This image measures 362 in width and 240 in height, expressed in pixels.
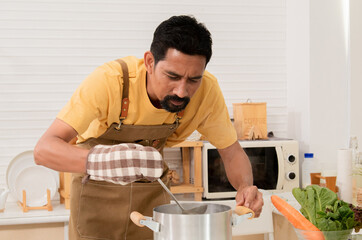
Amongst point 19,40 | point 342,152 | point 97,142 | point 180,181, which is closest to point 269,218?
point 342,152

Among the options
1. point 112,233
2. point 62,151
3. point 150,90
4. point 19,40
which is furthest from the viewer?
point 19,40

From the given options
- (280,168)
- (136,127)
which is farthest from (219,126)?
(280,168)

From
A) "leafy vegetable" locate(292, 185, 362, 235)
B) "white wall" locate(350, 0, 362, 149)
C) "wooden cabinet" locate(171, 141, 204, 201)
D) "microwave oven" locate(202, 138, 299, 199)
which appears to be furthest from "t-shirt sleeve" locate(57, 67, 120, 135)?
"white wall" locate(350, 0, 362, 149)

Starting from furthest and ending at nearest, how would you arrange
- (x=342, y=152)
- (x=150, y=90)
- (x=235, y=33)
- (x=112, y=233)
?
Result: (x=235, y=33), (x=342, y=152), (x=112, y=233), (x=150, y=90)

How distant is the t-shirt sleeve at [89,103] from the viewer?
1.45 m

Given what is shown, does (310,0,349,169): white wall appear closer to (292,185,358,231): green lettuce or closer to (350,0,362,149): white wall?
(350,0,362,149): white wall

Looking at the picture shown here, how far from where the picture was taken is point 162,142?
1.84 meters

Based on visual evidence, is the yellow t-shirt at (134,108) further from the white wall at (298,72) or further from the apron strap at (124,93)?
the white wall at (298,72)

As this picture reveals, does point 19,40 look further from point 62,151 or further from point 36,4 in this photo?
point 62,151

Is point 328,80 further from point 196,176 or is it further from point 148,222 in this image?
point 148,222

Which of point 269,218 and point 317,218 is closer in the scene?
point 317,218

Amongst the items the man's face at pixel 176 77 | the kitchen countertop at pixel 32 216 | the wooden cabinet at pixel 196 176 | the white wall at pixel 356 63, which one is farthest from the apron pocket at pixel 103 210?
the white wall at pixel 356 63

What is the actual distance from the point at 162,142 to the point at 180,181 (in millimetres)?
1449

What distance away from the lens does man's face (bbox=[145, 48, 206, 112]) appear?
146cm
